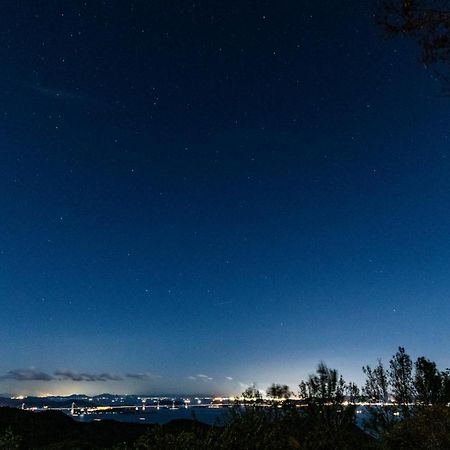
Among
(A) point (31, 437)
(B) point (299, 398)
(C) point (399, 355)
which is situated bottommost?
(A) point (31, 437)

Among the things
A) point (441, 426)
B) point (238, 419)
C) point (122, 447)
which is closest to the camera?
point (122, 447)

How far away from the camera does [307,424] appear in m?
24.4

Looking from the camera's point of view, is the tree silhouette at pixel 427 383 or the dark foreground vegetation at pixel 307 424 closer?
the dark foreground vegetation at pixel 307 424

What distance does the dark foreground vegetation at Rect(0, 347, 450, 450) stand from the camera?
11.8 metres

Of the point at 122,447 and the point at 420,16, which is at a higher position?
the point at 420,16

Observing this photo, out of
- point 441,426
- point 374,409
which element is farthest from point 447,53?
point 374,409

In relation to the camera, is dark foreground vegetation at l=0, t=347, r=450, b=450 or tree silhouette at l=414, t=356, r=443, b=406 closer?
dark foreground vegetation at l=0, t=347, r=450, b=450

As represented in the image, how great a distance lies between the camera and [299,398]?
28.4 m

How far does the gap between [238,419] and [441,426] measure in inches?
257

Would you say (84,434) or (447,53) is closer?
(447,53)

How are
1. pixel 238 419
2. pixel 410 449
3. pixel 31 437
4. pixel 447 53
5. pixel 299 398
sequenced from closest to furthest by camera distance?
pixel 447 53, pixel 238 419, pixel 410 449, pixel 299 398, pixel 31 437

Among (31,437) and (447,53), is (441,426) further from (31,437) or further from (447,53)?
(31,437)

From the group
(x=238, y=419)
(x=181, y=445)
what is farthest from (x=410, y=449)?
(x=181, y=445)

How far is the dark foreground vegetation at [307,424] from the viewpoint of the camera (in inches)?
464
